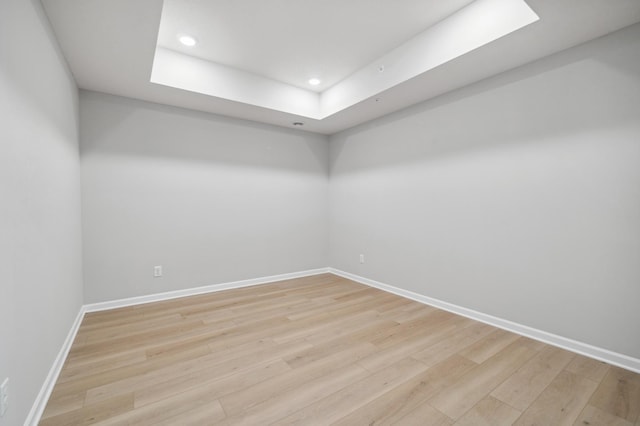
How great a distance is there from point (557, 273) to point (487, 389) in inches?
49.7

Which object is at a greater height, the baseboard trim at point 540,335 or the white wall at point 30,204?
the white wall at point 30,204

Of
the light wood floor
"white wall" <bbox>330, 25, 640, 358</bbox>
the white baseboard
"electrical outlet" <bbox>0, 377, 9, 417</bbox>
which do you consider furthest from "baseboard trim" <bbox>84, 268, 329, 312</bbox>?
"electrical outlet" <bbox>0, 377, 9, 417</bbox>

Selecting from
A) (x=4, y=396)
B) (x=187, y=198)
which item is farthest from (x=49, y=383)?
(x=187, y=198)

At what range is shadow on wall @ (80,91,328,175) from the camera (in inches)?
122

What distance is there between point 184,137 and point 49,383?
109 inches

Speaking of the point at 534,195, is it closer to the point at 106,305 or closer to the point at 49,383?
the point at 49,383

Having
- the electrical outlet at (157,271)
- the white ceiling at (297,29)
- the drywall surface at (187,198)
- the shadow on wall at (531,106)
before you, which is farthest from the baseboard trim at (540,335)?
the electrical outlet at (157,271)

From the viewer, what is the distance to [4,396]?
1153 mm

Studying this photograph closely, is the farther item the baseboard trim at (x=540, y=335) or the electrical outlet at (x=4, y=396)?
the baseboard trim at (x=540, y=335)

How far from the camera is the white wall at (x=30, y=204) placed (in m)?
1.26

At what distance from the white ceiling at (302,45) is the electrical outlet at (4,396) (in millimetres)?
2126

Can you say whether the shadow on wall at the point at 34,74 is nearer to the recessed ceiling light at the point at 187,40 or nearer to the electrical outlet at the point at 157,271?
the recessed ceiling light at the point at 187,40

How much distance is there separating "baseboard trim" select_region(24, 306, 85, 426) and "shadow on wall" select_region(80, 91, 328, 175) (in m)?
1.90

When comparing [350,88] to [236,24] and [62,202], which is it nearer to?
[236,24]
